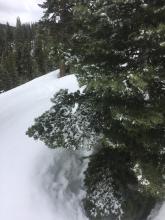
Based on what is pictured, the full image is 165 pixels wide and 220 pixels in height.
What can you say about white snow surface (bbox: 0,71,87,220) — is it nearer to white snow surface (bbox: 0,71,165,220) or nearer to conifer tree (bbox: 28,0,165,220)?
white snow surface (bbox: 0,71,165,220)

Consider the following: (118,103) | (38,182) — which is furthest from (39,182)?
(118,103)

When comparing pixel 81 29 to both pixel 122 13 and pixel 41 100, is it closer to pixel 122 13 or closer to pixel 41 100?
pixel 122 13

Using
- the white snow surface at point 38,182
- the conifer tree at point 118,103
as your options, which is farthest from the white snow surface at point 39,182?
the conifer tree at point 118,103

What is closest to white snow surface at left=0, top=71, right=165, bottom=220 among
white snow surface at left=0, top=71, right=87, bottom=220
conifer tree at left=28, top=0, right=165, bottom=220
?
white snow surface at left=0, top=71, right=87, bottom=220

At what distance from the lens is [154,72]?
731 cm

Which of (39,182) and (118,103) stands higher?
(118,103)

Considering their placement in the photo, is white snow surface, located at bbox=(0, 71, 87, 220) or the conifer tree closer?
the conifer tree

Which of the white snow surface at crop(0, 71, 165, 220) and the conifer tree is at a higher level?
the conifer tree

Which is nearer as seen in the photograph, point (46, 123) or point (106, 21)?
point (106, 21)

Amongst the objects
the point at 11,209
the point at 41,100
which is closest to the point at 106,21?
the point at 11,209

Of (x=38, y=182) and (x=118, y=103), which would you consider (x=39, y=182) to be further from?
(x=118, y=103)

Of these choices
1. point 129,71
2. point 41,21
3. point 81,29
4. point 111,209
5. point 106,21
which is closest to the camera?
point 129,71

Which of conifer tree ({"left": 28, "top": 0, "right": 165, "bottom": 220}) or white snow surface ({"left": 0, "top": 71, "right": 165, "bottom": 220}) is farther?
white snow surface ({"left": 0, "top": 71, "right": 165, "bottom": 220})

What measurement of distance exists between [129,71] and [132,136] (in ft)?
4.68
